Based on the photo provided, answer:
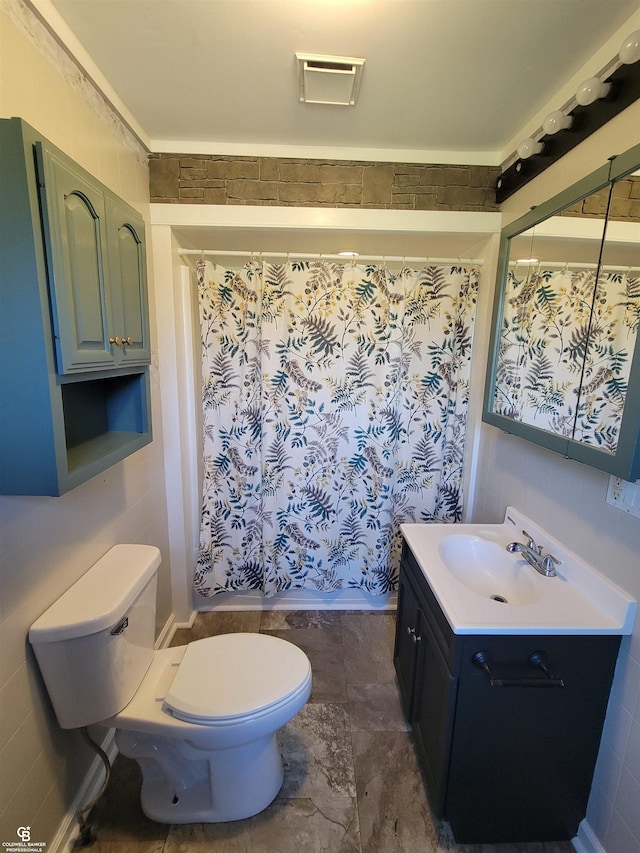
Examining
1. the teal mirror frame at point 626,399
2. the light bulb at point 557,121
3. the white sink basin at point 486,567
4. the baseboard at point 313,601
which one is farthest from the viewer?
the baseboard at point 313,601

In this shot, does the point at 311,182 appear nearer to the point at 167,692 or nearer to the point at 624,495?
the point at 624,495

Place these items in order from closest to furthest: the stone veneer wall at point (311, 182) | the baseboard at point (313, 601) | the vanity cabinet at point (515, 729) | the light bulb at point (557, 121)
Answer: the vanity cabinet at point (515, 729) → the light bulb at point (557, 121) → the stone veneer wall at point (311, 182) → the baseboard at point (313, 601)

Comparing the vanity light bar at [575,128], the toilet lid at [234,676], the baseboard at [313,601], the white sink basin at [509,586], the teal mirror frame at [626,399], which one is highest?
the vanity light bar at [575,128]

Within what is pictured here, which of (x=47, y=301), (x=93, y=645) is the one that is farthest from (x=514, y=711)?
(x=47, y=301)

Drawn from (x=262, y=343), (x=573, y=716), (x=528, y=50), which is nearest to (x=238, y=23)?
(x=528, y=50)

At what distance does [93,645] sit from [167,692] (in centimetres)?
31

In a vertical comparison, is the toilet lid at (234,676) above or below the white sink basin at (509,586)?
below

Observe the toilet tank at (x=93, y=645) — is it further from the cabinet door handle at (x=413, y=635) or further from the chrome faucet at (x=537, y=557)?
the chrome faucet at (x=537, y=557)

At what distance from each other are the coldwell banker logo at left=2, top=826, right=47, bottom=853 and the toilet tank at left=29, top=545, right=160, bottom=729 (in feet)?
0.74

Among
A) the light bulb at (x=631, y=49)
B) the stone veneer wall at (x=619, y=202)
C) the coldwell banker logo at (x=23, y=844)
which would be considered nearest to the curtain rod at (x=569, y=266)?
the stone veneer wall at (x=619, y=202)

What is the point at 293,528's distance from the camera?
2000 mm

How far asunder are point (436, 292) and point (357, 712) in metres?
1.93

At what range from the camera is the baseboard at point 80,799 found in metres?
1.10

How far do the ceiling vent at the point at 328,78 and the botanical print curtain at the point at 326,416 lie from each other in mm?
588
